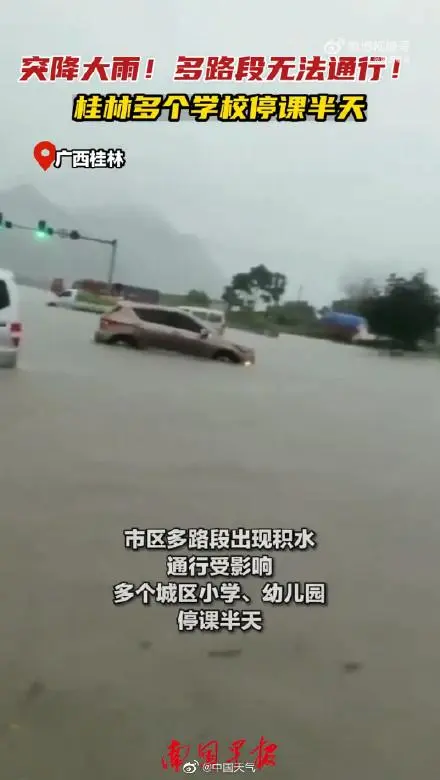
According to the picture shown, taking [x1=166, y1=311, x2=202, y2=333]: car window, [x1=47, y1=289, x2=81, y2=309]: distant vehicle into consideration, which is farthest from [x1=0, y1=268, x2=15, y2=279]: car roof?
[x1=166, y1=311, x2=202, y2=333]: car window

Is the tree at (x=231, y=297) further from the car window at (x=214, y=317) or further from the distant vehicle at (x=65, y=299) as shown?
the distant vehicle at (x=65, y=299)

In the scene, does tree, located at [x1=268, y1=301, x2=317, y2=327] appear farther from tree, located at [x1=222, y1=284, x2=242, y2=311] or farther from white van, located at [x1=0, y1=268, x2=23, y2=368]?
white van, located at [x1=0, y1=268, x2=23, y2=368]

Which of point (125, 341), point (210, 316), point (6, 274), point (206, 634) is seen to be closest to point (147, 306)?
point (210, 316)

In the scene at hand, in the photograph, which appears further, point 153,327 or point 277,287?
point 153,327

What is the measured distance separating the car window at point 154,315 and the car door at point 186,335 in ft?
0.16

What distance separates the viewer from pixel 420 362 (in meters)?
5.88

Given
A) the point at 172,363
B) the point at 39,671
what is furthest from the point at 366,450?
the point at 39,671

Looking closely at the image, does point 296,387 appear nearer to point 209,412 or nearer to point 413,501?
point 209,412

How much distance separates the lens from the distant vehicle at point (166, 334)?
21.7ft

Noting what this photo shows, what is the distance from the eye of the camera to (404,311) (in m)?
5.38

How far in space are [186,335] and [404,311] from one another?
2218 mm

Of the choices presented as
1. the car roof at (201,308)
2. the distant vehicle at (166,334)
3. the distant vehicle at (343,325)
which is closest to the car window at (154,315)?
the distant vehicle at (166,334)

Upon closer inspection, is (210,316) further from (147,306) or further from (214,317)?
(147,306)

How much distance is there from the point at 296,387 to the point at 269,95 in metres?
4.32
